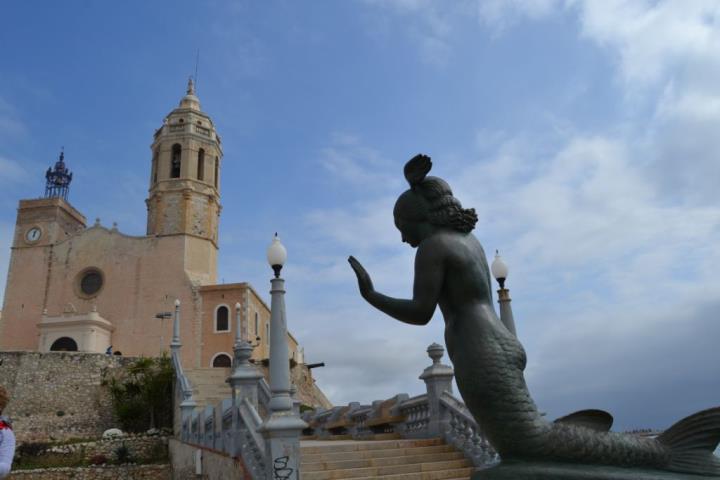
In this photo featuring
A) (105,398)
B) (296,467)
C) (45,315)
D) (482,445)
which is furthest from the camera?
(45,315)

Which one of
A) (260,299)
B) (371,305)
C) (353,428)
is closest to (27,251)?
(260,299)

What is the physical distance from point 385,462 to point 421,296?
22.3 ft

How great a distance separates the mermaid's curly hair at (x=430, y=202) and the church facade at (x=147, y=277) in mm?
33409

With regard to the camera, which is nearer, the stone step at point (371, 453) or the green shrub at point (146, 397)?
the stone step at point (371, 453)

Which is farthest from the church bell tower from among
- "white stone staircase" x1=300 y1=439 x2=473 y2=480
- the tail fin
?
the tail fin

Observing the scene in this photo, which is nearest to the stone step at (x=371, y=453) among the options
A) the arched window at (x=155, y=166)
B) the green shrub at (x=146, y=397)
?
the green shrub at (x=146, y=397)

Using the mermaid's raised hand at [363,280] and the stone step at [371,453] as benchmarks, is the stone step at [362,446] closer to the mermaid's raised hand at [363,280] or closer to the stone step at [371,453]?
the stone step at [371,453]

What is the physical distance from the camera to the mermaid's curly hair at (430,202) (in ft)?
10.4

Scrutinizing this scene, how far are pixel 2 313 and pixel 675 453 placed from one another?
45.0 metres

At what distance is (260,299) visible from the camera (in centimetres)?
4050

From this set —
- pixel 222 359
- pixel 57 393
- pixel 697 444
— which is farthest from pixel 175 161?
pixel 697 444

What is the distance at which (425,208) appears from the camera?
322 cm

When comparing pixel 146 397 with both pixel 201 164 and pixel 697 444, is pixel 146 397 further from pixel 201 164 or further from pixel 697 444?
pixel 697 444

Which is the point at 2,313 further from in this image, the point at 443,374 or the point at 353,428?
the point at 443,374
